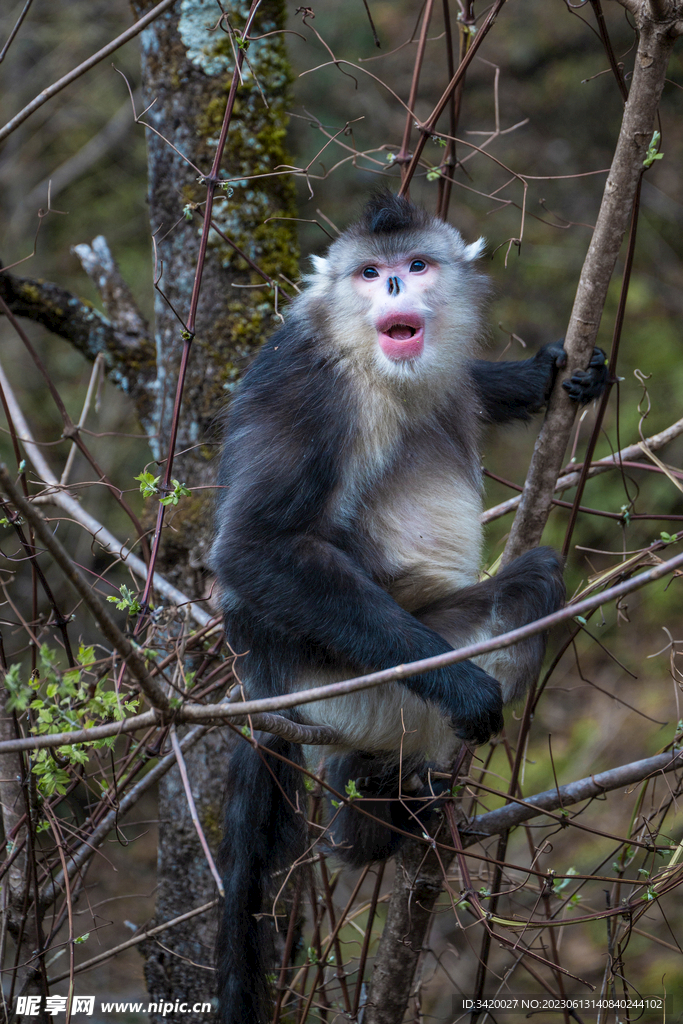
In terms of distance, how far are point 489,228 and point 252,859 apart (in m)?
5.46

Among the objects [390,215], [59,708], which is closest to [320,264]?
[390,215]

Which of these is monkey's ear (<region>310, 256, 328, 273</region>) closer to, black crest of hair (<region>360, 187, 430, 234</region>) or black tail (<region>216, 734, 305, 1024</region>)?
black crest of hair (<region>360, 187, 430, 234</region>)

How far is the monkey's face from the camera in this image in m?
2.42

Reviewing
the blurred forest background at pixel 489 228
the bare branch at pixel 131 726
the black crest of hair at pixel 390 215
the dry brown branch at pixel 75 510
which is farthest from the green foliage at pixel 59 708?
the blurred forest background at pixel 489 228

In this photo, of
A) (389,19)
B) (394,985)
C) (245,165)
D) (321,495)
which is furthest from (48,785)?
(389,19)

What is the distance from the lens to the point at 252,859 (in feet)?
8.16

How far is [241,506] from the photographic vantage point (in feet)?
7.95

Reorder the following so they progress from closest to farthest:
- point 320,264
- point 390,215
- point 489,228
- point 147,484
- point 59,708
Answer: point 59,708 < point 147,484 < point 390,215 < point 320,264 < point 489,228

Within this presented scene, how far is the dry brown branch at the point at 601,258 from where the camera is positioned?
193 centimetres

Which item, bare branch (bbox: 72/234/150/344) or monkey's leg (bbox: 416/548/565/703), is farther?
bare branch (bbox: 72/234/150/344)

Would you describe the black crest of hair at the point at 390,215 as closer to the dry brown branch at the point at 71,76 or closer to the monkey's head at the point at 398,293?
the monkey's head at the point at 398,293

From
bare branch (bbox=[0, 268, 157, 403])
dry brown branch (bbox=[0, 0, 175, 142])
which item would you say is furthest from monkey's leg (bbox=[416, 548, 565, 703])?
dry brown branch (bbox=[0, 0, 175, 142])

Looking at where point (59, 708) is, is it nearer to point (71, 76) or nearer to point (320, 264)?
point (71, 76)

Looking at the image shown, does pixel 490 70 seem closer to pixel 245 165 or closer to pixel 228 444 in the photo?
pixel 245 165
